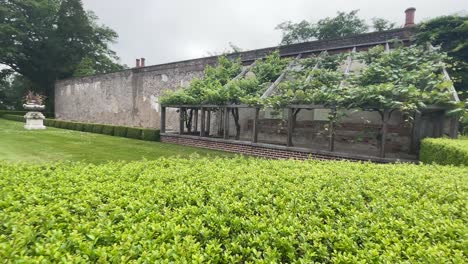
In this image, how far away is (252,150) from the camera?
9.07 metres

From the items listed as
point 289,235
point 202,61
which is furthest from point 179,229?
point 202,61

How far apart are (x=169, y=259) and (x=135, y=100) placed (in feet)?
55.4

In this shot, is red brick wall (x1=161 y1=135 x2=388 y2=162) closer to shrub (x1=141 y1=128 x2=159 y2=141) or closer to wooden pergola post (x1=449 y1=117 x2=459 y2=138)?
shrub (x1=141 y1=128 x2=159 y2=141)

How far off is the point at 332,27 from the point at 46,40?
1144 inches

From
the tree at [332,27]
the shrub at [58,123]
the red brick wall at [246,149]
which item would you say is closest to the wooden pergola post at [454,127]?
the red brick wall at [246,149]

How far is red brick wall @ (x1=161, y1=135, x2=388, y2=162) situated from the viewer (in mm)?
7945

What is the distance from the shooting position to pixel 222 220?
5.26 feet

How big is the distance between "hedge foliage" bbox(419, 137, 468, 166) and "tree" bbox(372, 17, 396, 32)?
2439 cm

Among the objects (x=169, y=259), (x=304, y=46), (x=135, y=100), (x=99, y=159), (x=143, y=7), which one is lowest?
(x=99, y=159)

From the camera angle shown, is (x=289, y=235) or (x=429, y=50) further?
(x=429, y=50)

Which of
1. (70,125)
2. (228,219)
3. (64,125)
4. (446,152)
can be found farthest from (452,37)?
(64,125)

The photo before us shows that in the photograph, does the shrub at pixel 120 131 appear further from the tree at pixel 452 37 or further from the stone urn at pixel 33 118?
the tree at pixel 452 37

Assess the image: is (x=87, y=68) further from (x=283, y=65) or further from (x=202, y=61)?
(x=283, y=65)

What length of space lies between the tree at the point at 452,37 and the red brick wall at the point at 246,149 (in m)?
4.86
